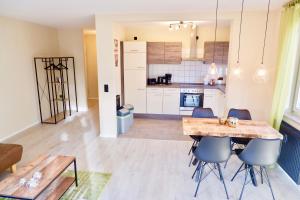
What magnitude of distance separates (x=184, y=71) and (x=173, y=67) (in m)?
0.34

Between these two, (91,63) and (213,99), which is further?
(91,63)

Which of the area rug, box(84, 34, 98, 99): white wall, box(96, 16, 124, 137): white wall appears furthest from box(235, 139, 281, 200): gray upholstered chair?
box(84, 34, 98, 99): white wall

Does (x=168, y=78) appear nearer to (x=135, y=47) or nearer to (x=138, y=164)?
(x=135, y=47)

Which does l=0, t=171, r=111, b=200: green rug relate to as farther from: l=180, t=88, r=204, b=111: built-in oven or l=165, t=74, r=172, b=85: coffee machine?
l=165, t=74, r=172, b=85: coffee machine

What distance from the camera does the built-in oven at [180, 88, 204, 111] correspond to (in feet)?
17.4

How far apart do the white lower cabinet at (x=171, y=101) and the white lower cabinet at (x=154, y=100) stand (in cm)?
11

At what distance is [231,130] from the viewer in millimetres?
2578

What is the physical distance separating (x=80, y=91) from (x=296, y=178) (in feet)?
18.1

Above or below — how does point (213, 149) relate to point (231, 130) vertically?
below

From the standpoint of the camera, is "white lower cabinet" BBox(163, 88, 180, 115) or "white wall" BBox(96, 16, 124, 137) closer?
"white wall" BBox(96, 16, 124, 137)

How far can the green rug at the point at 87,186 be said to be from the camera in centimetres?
244

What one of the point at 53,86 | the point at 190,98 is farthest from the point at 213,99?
the point at 53,86

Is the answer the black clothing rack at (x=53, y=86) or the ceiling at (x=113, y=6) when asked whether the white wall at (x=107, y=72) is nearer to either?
the ceiling at (x=113, y=6)

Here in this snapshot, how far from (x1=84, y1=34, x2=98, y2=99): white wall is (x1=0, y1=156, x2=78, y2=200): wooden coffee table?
5352 millimetres
